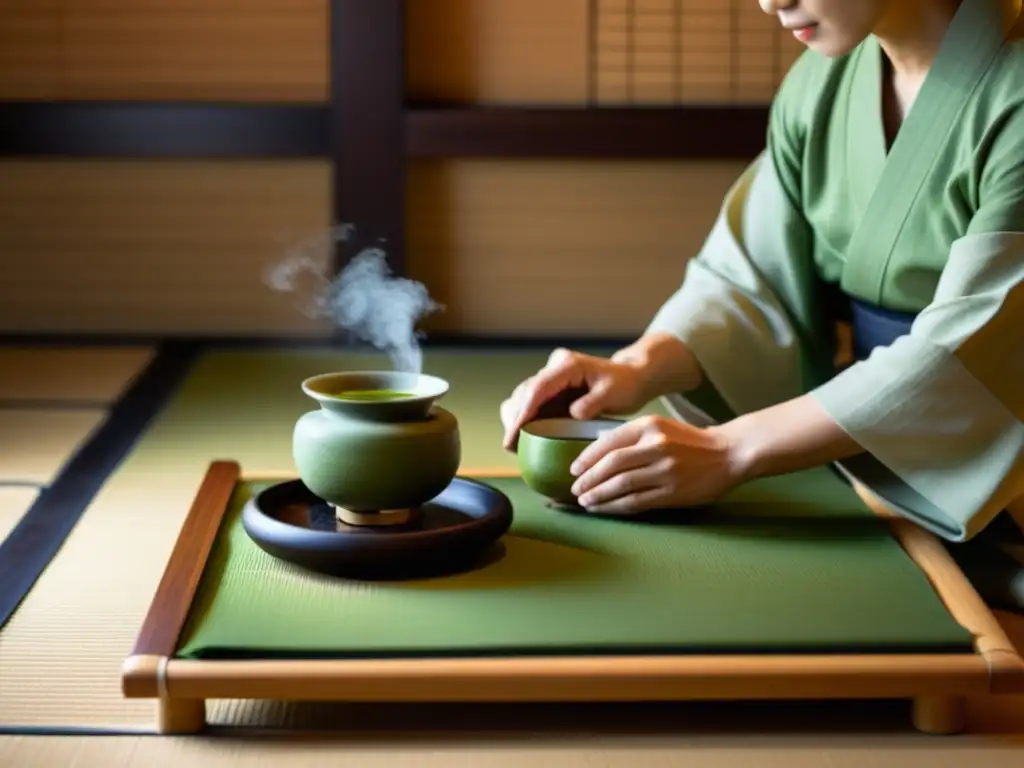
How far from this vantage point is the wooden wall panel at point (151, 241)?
4.32 m

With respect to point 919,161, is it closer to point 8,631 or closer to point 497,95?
point 8,631

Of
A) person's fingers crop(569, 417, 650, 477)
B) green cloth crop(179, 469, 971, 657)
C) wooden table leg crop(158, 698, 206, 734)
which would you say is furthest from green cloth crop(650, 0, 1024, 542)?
wooden table leg crop(158, 698, 206, 734)

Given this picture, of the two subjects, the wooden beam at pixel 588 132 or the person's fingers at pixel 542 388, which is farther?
the wooden beam at pixel 588 132

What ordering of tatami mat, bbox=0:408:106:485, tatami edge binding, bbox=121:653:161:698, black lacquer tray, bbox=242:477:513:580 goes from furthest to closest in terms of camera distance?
tatami mat, bbox=0:408:106:485
black lacquer tray, bbox=242:477:513:580
tatami edge binding, bbox=121:653:161:698

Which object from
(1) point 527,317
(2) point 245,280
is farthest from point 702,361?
(2) point 245,280

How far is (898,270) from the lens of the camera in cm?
224

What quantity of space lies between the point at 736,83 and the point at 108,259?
6.36 ft

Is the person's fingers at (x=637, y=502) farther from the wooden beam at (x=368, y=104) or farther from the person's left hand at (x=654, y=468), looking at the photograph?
the wooden beam at (x=368, y=104)

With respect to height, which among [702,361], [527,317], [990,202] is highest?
[990,202]

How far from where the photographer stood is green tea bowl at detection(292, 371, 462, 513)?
183 centimetres

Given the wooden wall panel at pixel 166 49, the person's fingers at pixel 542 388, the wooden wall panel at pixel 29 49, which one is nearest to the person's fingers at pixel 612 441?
the person's fingers at pixel 542 388

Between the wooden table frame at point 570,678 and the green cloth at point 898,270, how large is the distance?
0.40 m

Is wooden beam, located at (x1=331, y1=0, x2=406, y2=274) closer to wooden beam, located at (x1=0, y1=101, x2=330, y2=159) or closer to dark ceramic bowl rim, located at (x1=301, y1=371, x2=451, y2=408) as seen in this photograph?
wooden beam, located at (x1=0, y1=101, x2=330, y2=159)

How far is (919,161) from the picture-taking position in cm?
216
